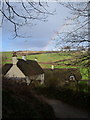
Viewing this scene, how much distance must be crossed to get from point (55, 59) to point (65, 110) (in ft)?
2.22

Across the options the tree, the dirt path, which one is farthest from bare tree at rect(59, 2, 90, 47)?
the dirt path

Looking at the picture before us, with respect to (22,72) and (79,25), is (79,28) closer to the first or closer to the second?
(79,25)

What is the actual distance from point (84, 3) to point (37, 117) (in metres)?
1.71

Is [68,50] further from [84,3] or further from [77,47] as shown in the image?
[84,3]

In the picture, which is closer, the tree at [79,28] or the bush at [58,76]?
the bush at [58,76]

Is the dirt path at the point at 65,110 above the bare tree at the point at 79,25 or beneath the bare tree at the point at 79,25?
beneath

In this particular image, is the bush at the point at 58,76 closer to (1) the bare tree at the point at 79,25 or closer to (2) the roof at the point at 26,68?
(2) the roof at the point at 26,68

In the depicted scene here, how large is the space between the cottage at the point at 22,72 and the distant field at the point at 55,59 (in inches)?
3.4

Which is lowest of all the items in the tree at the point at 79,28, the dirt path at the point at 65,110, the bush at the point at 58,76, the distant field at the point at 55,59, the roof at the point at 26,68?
the dirt path at the point at 65,110

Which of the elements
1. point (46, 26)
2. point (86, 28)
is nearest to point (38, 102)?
point (46, 26)

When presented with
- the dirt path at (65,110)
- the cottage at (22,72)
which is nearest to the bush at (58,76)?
the cottage at (22,72)

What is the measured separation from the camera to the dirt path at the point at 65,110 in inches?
71.9

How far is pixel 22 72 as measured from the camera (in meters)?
1.84

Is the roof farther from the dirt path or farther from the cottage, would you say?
the dirt path
